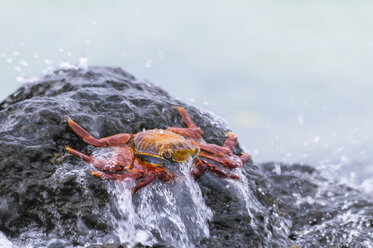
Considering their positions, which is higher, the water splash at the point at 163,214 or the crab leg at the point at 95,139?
the crab leg at the point at 95,139

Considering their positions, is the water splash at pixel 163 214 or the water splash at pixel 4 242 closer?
the water splash at pixel 4 242

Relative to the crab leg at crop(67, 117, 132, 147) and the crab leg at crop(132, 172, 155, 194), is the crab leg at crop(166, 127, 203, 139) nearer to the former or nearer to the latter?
the crab leg at crop(67, 117, 132, 147)

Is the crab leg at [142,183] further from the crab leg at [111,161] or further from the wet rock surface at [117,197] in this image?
the crab leg at [111,161]

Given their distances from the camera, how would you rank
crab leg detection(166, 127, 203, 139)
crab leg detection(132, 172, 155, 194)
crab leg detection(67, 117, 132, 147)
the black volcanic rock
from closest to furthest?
the black volcanic rock → crab leg detection(132, 172, 155, 194) → crab leg detection(67, 117, 132, 147) → crab leg detection(166, 127, 203, 139)

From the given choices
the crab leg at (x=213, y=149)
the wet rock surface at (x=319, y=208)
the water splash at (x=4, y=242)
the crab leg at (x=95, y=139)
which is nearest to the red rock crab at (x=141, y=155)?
the crab leg at (x=95, y=139)

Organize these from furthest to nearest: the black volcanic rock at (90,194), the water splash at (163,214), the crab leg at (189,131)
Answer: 1. the crab leg at (189,131)
2. the water splash at (163,214)
3. the black volcanic rock at (90,194)

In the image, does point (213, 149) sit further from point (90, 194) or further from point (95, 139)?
point (90, 194)

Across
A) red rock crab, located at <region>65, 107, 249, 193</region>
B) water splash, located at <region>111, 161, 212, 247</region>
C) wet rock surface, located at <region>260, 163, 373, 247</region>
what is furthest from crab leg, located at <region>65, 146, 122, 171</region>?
wet rock surface, located at <region>260, 163, 373, 247</region>

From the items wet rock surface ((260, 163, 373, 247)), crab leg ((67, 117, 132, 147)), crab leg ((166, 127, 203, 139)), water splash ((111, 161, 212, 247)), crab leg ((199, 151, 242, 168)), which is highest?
wet rock surface ((260, 163, 373, 247))
